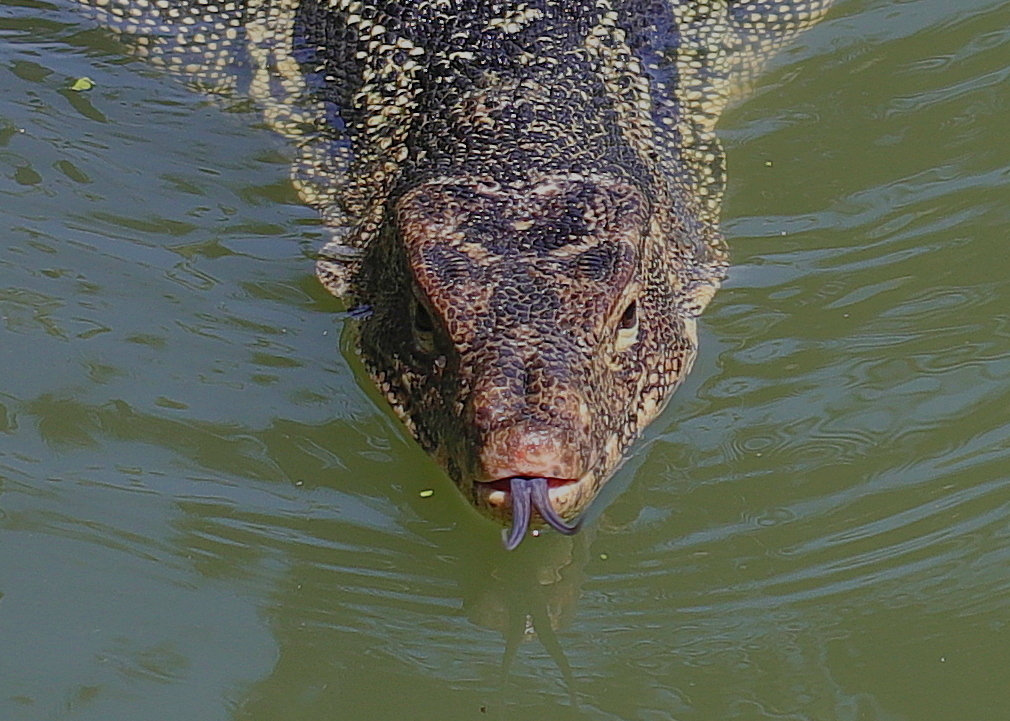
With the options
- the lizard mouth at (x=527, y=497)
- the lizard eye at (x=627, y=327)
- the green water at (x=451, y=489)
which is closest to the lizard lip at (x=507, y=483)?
the lizard mouth at (x=527, y=497)

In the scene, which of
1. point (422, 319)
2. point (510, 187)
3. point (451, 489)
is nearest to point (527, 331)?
point (422, 319)

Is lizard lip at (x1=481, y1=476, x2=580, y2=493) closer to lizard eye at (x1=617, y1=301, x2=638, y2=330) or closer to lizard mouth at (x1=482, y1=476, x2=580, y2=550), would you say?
lizard mouth at (x1=482, y1=476, x2=580, y2=550)

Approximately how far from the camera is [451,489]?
4918 mm

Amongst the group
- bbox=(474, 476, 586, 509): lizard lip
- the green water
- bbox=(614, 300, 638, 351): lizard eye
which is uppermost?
bbox=(614, 300, 638, 351): lizard eye

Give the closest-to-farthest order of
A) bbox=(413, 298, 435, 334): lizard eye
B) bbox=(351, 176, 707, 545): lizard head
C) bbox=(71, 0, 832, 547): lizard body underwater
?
bbox=(351, 176, 707, 545): lizard head < bbox=(71, 0, 832, 547): lizard body underwater < bbox=(413, 298, 435, 334): lizard eye

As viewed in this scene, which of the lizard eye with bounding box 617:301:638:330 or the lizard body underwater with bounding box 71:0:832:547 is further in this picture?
the lizard eye with bounding box 617:301:638:330

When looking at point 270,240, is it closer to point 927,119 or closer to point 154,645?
point 154,645

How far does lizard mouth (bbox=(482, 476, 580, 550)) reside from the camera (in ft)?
13.6

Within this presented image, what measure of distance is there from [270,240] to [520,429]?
2.23 meters

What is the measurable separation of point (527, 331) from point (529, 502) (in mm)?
557

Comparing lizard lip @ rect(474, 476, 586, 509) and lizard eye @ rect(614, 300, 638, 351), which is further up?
lizard eye @ rect(614, 300, 638, 351)

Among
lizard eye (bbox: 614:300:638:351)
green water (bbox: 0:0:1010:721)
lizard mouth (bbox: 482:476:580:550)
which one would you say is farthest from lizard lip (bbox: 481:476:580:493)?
lizard eye (bbox: 614:300:638:351)

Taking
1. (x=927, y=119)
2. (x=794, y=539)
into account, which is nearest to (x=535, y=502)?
(x=794, y=539)

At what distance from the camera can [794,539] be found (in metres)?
4.69
